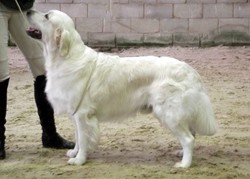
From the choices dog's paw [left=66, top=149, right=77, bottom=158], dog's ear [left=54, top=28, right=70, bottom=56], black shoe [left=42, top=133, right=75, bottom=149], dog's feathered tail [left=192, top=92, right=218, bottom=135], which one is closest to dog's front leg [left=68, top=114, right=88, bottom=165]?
dog's paw [left=66, top=149, right=77, bottom=158]

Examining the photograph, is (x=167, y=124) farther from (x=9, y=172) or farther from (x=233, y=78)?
(x=233, y=78)

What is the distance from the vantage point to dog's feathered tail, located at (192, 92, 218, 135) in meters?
4.42

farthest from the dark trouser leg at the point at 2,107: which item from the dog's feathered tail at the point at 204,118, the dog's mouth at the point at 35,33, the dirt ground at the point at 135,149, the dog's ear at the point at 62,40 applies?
the dog's feathered tail at the point at 204,118

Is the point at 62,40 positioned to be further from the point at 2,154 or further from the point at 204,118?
the point at 204,118

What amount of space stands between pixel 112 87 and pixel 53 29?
0.68 meters

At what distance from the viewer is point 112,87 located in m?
4.45

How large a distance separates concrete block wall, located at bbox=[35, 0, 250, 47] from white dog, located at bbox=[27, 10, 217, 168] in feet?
19.9

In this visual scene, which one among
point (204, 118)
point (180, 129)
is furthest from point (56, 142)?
point (204, 118)

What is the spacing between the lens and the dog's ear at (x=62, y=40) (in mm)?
4383

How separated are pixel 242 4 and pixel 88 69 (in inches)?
256

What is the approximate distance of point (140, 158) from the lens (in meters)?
4.68

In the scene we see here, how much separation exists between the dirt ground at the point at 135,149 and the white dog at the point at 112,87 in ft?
0.67

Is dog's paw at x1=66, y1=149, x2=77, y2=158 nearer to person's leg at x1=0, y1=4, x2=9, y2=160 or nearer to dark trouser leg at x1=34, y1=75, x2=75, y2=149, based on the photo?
dark trouser leg at x1=34, y1=75, x2=75, y2=149

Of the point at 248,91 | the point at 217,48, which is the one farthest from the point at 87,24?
the point at 248,91
